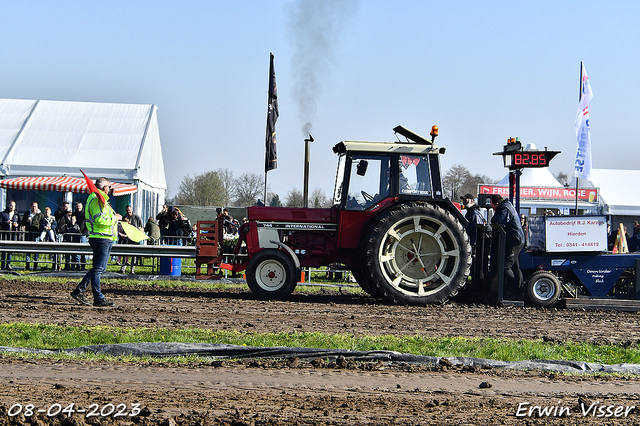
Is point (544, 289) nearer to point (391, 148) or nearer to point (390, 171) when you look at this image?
point (390, 171)

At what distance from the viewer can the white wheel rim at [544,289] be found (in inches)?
437

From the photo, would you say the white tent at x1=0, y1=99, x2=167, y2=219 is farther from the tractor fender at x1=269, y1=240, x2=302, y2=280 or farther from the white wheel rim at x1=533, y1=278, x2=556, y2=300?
the white wheel rim at x1=533, y1=278, x2=556, y2=300

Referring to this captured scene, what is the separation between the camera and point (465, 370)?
588 centimetres

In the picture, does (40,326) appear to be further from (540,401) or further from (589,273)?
(589,273)

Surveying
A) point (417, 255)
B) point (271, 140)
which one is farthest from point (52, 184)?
point (417, 255)

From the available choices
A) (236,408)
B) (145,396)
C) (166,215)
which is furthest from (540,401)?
(166,215)

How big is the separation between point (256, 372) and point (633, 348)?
4.20 m

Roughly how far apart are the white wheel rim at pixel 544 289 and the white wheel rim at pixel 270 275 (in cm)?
429

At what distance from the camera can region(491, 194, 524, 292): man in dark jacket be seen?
431 inches

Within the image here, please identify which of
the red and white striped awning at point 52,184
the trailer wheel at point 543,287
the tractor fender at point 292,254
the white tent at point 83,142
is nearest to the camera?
the tractor fender at point 292,254

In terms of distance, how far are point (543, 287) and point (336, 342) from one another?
219 inches

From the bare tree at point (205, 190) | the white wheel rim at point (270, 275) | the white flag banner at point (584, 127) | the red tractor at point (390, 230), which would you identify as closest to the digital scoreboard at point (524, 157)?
the red tractor at point (390, 230)

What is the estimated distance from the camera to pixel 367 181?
35.2 feet

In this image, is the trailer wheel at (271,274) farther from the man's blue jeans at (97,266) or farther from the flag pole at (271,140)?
the flag pole at (271,140)
